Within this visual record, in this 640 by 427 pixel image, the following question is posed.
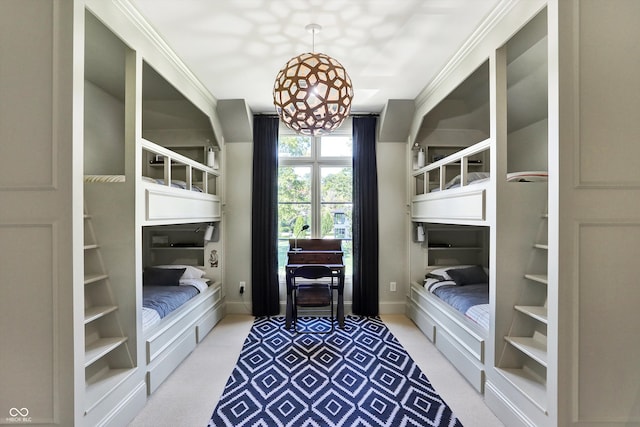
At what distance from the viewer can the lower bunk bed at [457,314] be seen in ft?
7.66

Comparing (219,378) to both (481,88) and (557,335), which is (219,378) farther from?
(481,88)

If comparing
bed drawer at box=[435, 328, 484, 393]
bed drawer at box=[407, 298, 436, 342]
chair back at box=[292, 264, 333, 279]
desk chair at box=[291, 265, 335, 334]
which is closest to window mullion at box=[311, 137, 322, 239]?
A: desk chair at box=[291, 265, 335, 334]

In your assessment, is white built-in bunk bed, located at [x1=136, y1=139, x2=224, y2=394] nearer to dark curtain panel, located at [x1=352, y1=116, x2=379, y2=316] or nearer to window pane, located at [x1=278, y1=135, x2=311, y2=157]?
window pane, located at [x1=278, y1=135, x2=311, y2=157]

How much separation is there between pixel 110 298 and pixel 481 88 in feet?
12.7

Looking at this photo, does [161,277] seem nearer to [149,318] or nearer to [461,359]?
[149,318]

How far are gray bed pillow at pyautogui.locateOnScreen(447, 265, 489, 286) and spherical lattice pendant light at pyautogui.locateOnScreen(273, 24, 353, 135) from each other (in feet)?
8.20

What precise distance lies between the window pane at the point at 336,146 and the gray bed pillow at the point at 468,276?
2.03m

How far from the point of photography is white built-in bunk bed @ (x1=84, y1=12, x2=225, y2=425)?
6.72 feet

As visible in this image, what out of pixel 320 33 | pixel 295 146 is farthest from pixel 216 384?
pixel 295 146

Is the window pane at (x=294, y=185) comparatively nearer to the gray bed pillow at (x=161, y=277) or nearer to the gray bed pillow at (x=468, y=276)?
the gray bed pillow at (x=161, y=277)

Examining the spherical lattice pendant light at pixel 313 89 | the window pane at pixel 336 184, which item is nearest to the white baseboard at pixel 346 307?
the window pane at pixel 336 184

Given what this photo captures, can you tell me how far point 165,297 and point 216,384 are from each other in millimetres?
907

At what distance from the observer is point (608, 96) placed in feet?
4.92

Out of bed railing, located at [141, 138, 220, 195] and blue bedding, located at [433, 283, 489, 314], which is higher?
bed railing, located at [141, 138, 220, 195]
